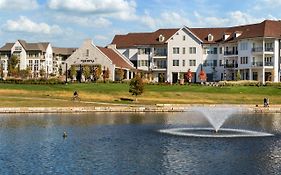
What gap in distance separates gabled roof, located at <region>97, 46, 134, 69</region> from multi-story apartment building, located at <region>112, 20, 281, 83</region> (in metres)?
4.90

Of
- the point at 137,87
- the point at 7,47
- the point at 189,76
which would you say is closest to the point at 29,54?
the point at 7,47

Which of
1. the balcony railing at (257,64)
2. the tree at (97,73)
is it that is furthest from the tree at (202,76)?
the tree at (97,73)

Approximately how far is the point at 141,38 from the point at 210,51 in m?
16.7

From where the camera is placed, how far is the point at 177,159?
27906 millimetres

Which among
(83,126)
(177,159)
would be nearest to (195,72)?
(83,126)

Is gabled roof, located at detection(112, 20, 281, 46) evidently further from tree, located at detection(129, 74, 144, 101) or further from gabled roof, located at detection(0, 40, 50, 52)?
A: tree, located at detection(129, 74, 144, 101)

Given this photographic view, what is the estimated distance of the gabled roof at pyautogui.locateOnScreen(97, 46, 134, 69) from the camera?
331 feet

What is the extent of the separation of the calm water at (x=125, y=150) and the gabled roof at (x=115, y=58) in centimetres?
5335

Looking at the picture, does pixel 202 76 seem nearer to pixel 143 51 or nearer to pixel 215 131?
pixel 143 51

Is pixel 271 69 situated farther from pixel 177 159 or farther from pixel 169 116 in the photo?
pixel 177 159

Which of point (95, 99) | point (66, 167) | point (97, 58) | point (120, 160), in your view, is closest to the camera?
point (66, 167)

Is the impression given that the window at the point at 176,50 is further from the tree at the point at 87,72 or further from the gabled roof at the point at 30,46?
the gabled roof at the point at 30,46

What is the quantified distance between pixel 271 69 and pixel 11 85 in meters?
46.3

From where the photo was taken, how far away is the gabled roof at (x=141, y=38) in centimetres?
11062
